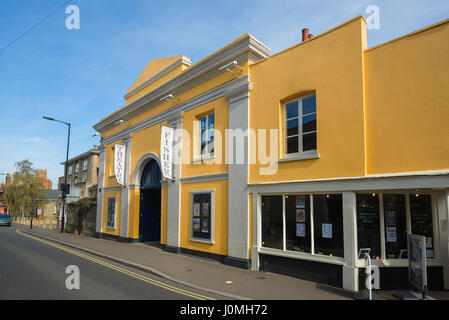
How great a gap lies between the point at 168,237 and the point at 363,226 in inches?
344

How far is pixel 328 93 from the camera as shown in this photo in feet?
27.1

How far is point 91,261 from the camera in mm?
10969

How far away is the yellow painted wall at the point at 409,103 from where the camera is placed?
650 centimetres

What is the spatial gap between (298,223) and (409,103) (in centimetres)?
426

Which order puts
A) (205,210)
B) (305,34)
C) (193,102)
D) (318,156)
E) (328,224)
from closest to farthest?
(328,224) → (318,156) → (305,34) → (205,210) → (193,102)

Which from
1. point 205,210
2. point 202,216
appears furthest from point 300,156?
point 202,216

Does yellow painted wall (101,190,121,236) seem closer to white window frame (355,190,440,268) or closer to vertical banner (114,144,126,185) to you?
vertical banner (114,144,126,185)

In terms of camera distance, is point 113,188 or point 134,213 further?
point 113,188

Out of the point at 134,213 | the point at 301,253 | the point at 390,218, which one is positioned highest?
the point at 390,218

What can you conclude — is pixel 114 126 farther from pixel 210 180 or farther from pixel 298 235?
pixel 298 235

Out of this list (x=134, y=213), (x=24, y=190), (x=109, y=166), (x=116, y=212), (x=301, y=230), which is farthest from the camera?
(x=24, y=190)

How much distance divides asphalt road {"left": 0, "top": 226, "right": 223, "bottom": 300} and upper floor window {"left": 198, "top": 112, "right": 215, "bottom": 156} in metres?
5.30

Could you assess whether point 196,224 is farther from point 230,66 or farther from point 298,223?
point 230,66

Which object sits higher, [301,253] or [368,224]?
[368,224]
